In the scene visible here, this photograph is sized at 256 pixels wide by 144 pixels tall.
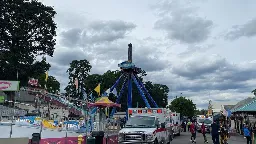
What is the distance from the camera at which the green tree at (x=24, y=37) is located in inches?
1642

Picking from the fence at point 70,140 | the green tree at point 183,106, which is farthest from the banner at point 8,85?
the green tree at point 183,106

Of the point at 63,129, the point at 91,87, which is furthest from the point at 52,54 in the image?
the point at 91,87

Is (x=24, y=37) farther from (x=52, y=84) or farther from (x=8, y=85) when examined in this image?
(x=52, y=84)

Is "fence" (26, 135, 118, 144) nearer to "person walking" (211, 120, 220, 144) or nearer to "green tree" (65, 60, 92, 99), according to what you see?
"person walking" (211, 120, 220, 144)

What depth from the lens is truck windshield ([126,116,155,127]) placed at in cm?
2014

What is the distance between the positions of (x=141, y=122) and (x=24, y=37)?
27967 millimetres

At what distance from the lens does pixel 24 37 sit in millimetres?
43656

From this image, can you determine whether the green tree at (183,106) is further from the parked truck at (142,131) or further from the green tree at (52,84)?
the parked truck at (142,131)

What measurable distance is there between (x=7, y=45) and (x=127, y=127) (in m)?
28.0

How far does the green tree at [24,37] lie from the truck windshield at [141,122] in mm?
24498

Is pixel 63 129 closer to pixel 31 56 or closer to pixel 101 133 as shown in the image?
pixel 101 133

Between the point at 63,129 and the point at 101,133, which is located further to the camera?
the point at 63,129

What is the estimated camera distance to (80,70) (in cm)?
10719

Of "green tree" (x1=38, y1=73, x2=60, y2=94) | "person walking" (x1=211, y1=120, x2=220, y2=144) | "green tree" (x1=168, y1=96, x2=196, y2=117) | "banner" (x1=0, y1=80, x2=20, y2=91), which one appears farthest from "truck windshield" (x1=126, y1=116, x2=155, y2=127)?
"green tree" (x1=168, y1=96, x2=196, y2=117)
